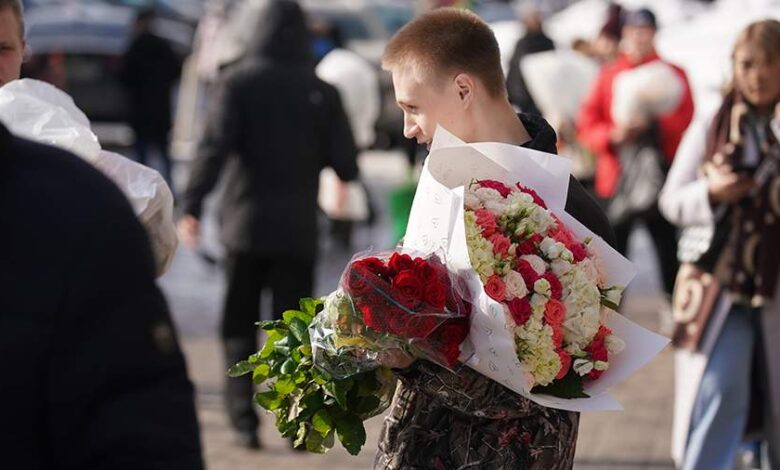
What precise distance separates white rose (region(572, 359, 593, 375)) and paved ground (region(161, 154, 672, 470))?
5.26 ft

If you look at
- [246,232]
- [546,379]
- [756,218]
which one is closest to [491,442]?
[546,379]

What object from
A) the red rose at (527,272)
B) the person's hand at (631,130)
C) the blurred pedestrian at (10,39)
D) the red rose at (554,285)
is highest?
the blurred pedestrian at (10,39)

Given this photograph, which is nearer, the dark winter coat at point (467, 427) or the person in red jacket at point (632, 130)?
the dark winter coat at point (467, 427)

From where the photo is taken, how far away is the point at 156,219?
3.72 m

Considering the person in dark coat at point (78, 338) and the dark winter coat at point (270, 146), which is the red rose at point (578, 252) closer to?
the person in dark coat at point (78, 338)

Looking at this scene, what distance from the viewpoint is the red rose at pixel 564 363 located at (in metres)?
3.67

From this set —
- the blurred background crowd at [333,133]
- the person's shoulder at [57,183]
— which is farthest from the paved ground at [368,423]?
the person's shoulder at [57,183]

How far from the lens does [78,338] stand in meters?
2.27

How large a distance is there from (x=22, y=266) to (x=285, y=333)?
5.40ft

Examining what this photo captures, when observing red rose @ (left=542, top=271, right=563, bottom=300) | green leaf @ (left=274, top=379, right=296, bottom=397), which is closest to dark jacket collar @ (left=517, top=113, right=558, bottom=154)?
red rose @ (left=542, top=271, right=563, bottom=300)

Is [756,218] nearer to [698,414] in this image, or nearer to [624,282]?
[698,414]

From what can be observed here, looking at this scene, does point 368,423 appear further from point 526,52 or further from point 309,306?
point 526,52

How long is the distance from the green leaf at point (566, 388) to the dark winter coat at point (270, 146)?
13.7 ft

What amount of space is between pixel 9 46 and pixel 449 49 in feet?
3.37
